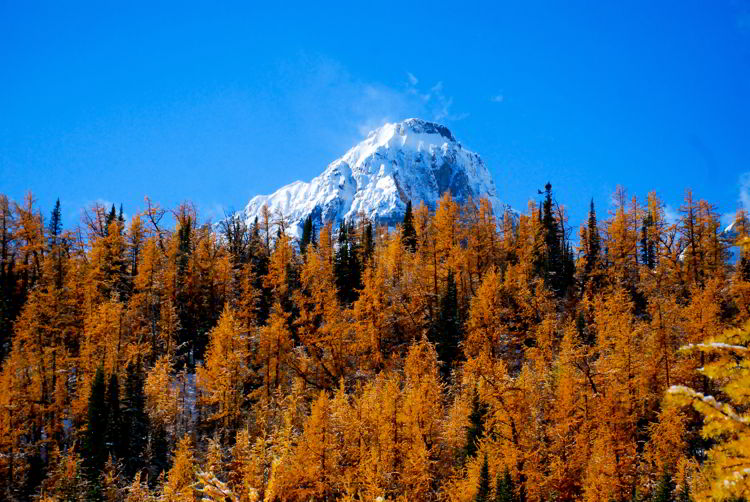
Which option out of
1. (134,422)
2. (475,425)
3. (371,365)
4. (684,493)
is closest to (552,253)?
A: (371,365)

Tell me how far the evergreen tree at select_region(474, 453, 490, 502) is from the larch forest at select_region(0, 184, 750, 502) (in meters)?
0.18

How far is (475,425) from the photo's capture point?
37.2 m

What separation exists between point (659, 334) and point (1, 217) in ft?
253

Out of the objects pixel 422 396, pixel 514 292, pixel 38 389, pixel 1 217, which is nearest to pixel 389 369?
pixel 422 396

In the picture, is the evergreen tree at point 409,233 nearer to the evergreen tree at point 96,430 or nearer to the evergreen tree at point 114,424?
the evergreen tree at point 114,424

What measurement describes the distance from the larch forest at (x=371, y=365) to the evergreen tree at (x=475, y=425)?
0.17 m

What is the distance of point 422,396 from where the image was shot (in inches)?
1474

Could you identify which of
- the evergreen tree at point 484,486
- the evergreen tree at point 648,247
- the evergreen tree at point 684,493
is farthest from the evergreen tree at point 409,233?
the evergreen tree at point 684,493

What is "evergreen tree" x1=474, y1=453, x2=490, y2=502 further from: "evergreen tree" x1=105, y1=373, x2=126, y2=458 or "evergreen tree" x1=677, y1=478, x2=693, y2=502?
"evergreen tree" x1=105, y1=373, x2=126, y2=458

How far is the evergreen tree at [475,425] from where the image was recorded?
119ft

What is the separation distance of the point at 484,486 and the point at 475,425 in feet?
22.4

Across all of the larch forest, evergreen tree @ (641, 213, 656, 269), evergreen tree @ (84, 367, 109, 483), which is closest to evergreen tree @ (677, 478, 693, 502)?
the larch forest

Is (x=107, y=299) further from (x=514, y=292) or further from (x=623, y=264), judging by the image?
(x=623, y=264)

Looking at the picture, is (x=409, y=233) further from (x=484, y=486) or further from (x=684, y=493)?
(x=684, y=493)
